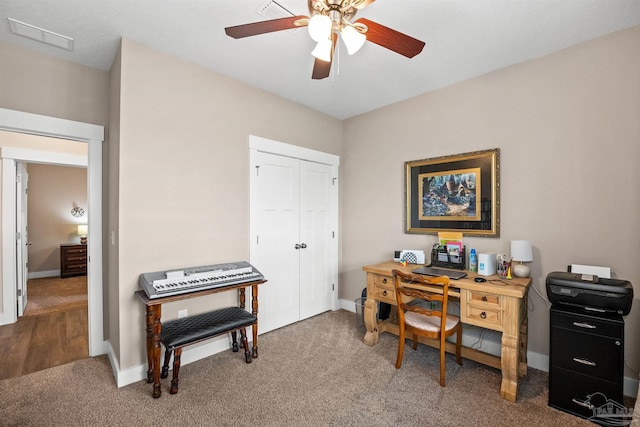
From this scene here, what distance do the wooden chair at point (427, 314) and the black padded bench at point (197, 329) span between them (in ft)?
4.28

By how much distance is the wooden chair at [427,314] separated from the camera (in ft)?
7.36

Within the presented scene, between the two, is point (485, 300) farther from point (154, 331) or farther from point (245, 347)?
point (154, 331)

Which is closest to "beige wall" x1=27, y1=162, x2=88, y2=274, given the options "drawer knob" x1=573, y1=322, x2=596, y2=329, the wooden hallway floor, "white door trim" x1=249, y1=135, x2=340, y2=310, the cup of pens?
the wooden hallway floor

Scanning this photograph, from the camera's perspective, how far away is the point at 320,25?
139 cm

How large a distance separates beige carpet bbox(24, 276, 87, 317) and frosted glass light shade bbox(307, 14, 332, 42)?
4.87m

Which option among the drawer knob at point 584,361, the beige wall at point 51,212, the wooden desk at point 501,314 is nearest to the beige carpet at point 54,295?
the beige wall at point 51,212

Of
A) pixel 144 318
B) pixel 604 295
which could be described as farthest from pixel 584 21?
pixel 144 318

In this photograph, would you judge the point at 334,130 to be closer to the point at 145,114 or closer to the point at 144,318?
the point at 145,114

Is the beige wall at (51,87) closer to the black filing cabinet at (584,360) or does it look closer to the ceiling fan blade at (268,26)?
the ceiling fan blade at (268,26)

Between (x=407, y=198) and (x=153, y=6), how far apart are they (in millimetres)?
2860

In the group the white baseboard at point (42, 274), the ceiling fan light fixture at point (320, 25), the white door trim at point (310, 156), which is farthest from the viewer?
the white baseboard at point (42, 274)

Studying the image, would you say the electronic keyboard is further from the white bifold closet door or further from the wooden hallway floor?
the wooden hallway floor

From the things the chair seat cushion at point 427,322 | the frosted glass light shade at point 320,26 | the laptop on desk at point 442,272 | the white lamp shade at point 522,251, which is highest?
the frosted glass light shade at point 320,26

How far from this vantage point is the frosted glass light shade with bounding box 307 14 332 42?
1.38m
